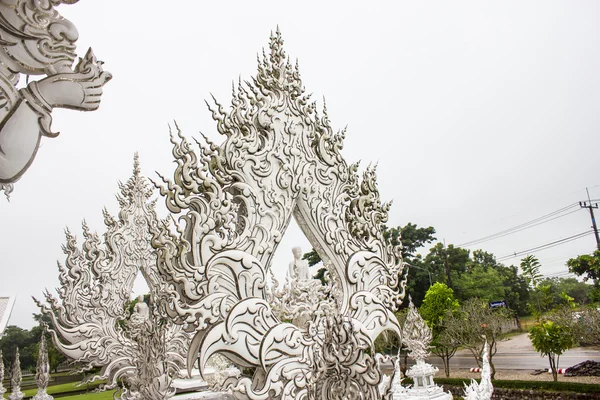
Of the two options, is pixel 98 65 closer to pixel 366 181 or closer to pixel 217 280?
pixel 217 280

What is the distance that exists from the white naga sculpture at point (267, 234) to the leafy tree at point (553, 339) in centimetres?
1026

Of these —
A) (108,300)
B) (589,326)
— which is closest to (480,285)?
(589,326)

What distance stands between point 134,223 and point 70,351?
300 cm

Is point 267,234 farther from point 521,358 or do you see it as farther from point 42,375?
point 521,358

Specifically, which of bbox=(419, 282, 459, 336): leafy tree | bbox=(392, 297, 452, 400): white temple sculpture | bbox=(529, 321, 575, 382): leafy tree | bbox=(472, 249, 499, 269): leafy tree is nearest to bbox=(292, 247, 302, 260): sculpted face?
bbox=(392, 297, 452, 400): white temple sculpture

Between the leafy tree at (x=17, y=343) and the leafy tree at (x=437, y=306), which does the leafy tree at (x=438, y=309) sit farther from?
the leafy tree at (x=17, y=343)

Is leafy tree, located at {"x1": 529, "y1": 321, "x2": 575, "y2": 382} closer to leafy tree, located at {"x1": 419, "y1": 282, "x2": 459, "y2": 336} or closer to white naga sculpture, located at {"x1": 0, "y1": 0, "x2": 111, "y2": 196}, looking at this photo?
leafy tree, located at {"x1": 419, "y1": 282, "x2": 459, "y2": 336}

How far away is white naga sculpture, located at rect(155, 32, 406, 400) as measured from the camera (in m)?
4.14

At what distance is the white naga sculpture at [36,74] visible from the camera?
1656mm

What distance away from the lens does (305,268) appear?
18.9ft

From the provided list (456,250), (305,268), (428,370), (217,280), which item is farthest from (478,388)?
(456,250)

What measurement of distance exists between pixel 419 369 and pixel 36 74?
7.22 metres

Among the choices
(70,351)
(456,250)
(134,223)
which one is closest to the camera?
(70,351)

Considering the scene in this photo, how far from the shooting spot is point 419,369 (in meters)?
7.31
